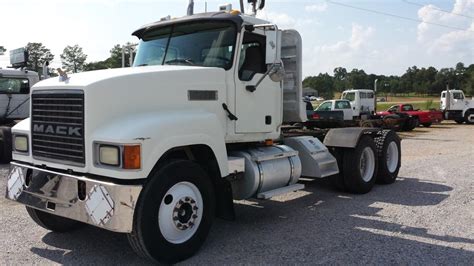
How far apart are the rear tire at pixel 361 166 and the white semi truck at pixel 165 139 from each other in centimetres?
164

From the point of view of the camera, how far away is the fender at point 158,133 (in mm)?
4254

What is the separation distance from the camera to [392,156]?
9.71 m

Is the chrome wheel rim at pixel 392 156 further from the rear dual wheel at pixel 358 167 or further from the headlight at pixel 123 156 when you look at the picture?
the headlight at pixel 123 156

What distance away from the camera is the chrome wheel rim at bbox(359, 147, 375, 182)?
8.66 m

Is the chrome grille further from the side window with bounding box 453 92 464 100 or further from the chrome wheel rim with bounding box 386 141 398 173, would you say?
the side window with bounding box 453 92 464 100

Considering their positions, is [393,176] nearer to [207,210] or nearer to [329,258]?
[329,258]

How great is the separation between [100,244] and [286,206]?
10.3 ft

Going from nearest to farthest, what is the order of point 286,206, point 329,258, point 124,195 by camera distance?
point 124,195 → point 329,258 → point 286,206

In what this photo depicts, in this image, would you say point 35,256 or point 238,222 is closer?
point 35,256

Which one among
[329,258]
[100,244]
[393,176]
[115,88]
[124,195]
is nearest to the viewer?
[124,195]

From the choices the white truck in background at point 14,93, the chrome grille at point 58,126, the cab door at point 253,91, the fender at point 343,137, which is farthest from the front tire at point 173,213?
the white truck in background at point 14,93

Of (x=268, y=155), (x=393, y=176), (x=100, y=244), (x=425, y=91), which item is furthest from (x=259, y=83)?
(x=425, y=91)

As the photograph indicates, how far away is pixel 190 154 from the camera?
5152mm

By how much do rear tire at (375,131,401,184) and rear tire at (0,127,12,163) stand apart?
30.9ft
